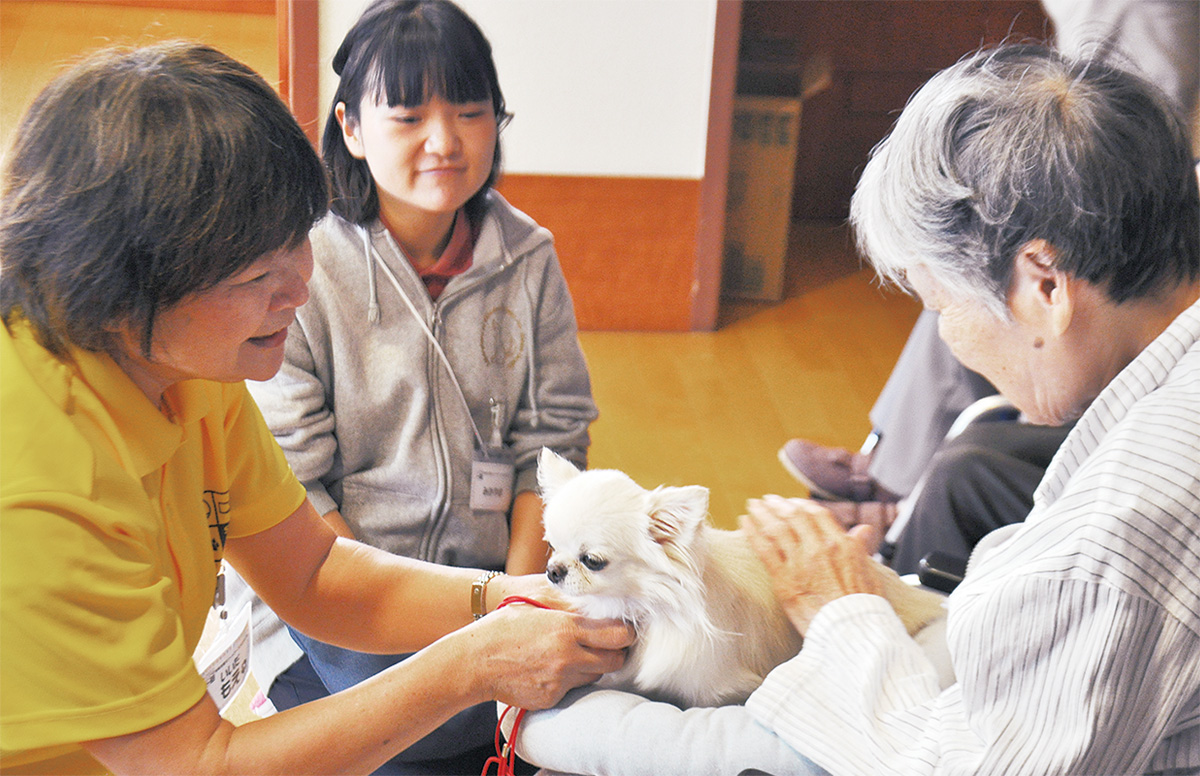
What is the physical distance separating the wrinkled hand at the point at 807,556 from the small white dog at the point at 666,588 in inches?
1.8

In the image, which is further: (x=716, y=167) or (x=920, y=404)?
(x=716, y=167)

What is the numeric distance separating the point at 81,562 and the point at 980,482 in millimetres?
1606

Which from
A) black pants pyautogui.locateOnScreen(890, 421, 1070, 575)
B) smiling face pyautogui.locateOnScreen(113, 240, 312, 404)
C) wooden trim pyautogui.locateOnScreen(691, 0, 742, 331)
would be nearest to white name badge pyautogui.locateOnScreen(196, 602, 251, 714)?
smiling face pyautogui.locateOnScreen(113, 240, 312, 404)

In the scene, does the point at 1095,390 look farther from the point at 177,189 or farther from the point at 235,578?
the point at 235,578

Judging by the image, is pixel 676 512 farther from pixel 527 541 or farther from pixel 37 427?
pixel 37 427

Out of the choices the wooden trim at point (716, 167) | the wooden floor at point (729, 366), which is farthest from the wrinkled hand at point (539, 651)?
the wooden trim at point (716, 167)

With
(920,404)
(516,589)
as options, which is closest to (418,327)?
(516,589)

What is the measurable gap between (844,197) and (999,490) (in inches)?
131

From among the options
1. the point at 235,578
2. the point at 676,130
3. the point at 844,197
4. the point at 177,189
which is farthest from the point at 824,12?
the point at 177,189

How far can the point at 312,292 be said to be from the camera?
1692 mm

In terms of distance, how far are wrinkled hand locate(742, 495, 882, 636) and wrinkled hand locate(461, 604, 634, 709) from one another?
214 mm

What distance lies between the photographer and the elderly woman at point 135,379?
0.92 meters

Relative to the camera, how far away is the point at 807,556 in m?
1.33

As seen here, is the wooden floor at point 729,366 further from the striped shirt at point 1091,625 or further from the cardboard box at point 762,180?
the striped shirt at point 1091,625
